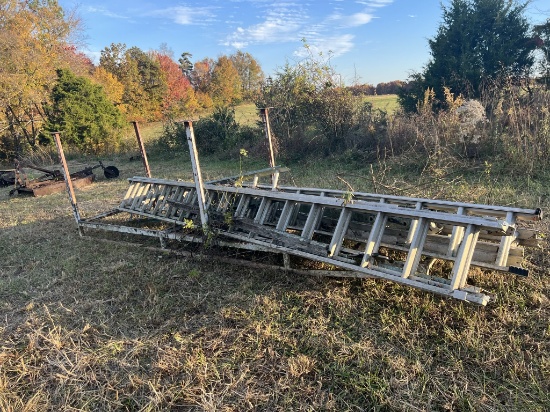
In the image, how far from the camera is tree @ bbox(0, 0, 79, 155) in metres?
15.4

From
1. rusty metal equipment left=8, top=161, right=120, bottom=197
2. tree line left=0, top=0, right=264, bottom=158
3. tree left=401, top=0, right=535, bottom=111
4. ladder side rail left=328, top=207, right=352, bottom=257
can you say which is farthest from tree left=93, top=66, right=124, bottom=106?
ladder side rail left=328, top=207, right=352, bottom=257

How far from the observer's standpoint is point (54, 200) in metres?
8.56

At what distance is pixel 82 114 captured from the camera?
631 inches

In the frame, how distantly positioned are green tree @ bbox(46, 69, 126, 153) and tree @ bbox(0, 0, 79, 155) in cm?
127

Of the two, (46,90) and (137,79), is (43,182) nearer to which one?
(46,90)

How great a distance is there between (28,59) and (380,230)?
1971 cm

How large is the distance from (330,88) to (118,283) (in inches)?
342

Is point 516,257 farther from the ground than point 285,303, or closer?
farther from the ground

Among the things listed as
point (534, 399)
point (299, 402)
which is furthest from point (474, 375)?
point (299, 402)

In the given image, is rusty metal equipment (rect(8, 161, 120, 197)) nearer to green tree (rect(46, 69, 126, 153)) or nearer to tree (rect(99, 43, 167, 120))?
green tree (rect(46, 69, 126, 153))

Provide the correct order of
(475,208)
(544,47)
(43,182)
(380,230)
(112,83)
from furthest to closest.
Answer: (112,83)
(544,47)
(43,182)
(475,208)
(380,230)

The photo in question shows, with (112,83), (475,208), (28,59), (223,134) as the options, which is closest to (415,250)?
(475,208)

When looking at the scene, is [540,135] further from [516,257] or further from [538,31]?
Result: [538,31]

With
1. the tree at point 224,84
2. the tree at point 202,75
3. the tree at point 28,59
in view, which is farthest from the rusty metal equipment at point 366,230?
the tree at point 202,75
